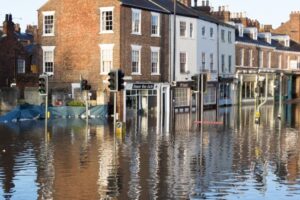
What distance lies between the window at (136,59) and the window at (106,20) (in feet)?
8.12

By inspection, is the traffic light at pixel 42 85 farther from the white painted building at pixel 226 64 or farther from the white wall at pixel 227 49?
the white wall at pixel 227 49

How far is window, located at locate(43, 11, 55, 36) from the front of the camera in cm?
5092

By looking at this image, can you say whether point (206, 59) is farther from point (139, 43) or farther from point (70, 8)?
point (70, 8)

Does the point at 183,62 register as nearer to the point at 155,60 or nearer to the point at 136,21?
the point at 155,60

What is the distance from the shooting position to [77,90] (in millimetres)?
48781

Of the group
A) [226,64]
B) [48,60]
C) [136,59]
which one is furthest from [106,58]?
[226,64]

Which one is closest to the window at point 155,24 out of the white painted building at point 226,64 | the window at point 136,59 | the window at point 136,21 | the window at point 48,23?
the window at point 136,21

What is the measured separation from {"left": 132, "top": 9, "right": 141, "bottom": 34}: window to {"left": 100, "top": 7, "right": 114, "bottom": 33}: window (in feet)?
6.21

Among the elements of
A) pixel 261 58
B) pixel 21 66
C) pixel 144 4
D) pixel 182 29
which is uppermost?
pixel 144 4

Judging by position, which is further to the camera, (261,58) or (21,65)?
(261,58)

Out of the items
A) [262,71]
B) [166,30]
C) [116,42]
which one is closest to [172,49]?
[166,30]

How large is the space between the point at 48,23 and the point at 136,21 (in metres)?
8.47

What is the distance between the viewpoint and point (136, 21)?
158 ft

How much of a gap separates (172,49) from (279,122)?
15.0 m
